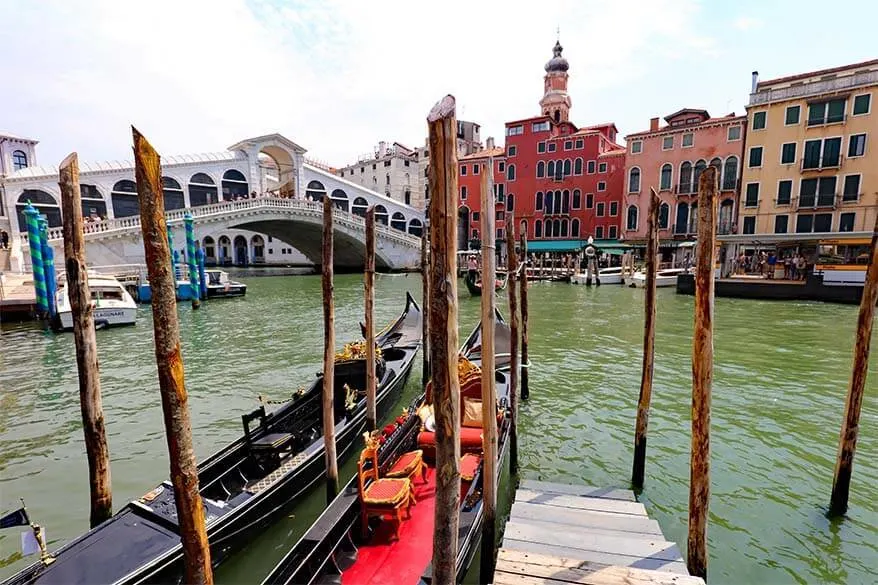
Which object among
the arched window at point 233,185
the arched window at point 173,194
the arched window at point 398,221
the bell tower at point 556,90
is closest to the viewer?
the arched window at point 173,194

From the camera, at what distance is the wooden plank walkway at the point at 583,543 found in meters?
2.74

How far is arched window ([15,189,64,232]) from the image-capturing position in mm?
25078

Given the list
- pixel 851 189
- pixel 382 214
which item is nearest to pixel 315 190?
pixel 382 214

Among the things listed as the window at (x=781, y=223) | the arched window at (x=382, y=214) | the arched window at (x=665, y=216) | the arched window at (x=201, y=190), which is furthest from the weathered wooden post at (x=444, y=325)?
the arched window at (x=382, y=214)

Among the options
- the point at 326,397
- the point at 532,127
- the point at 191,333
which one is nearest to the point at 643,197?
the point at 532,127

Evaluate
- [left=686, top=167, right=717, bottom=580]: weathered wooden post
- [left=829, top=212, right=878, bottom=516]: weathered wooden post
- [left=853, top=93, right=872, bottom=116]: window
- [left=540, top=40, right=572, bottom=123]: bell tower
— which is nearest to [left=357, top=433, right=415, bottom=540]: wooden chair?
[left=686, top=167, right=717, bottom=580]: weathered wooden post

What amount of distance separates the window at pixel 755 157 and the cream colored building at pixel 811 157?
0.05 m

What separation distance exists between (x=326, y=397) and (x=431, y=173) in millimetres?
3168

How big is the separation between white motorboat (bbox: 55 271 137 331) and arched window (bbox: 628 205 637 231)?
2981 centimetres

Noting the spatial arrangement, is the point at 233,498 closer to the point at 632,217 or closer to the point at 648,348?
the point at 648,348

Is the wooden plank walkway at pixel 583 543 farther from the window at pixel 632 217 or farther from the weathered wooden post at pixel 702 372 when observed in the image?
the window at pixel 632 217

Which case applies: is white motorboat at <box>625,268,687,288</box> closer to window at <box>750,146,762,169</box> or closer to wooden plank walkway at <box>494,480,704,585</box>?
window at <box>750,146,762,169</box>

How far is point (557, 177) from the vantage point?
34500 millimetres

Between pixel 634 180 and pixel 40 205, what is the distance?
38154mm
